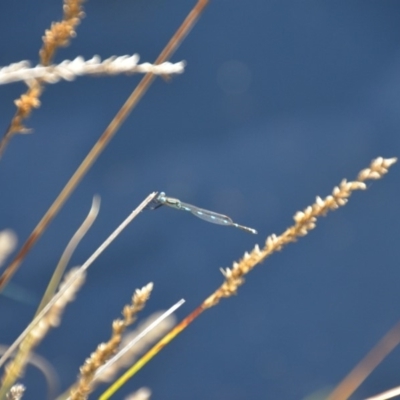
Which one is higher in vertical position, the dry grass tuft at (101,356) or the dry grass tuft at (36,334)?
the dry grass tuft at (36,334)

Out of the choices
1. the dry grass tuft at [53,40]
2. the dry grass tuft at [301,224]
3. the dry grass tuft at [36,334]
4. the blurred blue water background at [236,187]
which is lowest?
the dry grass tuft at [301,224]

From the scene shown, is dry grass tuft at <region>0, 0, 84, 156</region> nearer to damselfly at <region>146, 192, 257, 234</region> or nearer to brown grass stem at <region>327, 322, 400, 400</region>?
damselfly at <region>146, 192, 257, 234</region>

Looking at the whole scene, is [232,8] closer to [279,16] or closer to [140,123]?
[279,16]

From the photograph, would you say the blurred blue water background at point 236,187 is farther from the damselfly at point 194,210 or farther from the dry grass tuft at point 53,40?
the dry grass tuft at point 53,40

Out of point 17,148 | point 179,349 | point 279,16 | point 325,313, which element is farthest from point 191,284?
point 279,16

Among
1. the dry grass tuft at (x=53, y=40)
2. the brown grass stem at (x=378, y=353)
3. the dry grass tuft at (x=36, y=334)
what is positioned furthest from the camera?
the brown grass stem at (x=378, y=353)

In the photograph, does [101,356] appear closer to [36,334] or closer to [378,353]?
[36,334]

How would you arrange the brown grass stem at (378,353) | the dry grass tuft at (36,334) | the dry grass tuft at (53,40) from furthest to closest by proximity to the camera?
the brown grass stem at (378,353), the dry grass tuft at (36,334), the dry grass tuft at (53,40)

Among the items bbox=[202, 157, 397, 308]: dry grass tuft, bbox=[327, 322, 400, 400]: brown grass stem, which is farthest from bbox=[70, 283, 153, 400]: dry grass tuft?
bbox=[327, 322, 400, 400]: brown grass stem

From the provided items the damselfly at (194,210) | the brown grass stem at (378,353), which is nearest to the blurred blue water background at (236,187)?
the brown grass stem at (378,353)
